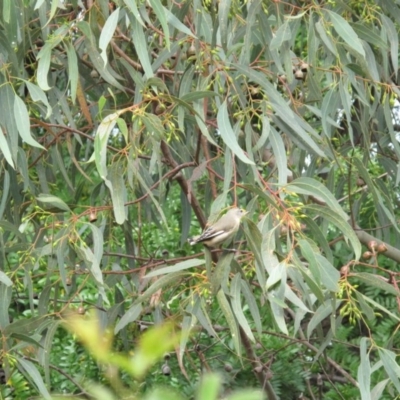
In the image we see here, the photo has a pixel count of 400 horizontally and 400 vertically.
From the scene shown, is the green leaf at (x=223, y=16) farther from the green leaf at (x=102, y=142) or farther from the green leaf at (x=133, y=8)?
the green leaf at (x=102, y=142)

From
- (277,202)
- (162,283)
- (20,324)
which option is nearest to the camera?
(277,202)

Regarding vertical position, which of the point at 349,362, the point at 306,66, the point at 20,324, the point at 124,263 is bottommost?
the point at 349,362

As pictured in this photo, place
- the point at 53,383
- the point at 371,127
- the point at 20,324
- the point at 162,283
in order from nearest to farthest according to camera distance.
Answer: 1. the point at 162,283
2. the point at 20,324
3. the point at 371,127
4. the point at 53,383

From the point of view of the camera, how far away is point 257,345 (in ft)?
12.5

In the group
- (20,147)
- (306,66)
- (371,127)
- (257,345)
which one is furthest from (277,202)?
(257,345)

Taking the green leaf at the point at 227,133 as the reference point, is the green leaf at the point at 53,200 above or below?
below

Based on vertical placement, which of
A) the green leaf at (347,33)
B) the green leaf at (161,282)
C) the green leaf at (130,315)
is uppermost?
the green leaf at (347,33)

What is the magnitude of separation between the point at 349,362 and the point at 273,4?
5.37ft

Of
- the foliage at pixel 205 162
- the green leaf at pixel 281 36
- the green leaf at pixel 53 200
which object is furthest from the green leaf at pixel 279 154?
the green leaf at pixel 53 200

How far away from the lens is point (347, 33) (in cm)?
257

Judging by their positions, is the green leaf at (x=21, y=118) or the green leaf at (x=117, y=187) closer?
the green leaf at (x=117, y=187)

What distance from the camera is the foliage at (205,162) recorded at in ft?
7.81

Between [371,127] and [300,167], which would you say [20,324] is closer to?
[300,167]

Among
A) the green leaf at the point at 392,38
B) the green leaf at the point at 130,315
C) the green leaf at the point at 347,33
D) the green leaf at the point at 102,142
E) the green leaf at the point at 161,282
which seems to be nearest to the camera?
the green leaf at the point at 102,142
